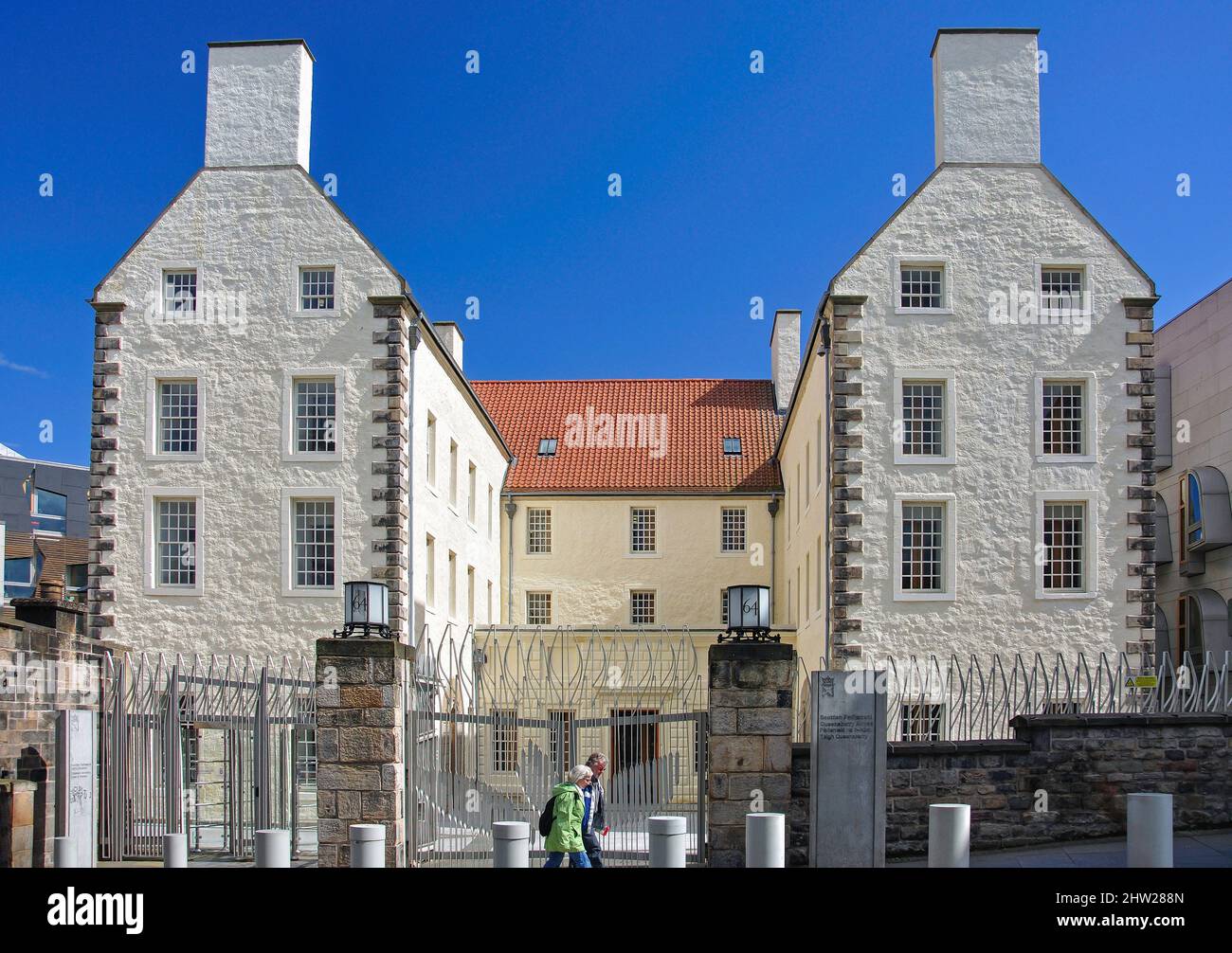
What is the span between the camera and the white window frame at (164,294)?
27469 millimetres

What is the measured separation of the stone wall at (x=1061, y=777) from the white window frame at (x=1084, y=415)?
1004 cm

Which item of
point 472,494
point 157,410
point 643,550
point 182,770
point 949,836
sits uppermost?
point 157,410

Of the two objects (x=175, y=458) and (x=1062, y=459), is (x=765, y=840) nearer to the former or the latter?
(x=1062, y=459)

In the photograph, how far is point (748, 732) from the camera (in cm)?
1532

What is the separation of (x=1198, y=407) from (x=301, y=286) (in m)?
22.4

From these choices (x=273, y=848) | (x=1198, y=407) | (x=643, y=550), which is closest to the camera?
(x=273, y=848)

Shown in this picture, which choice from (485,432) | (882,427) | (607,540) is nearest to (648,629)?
(607,540)

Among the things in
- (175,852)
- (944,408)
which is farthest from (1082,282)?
(175,852)

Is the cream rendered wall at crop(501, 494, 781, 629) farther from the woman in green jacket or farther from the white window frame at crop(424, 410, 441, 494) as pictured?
the woman in green jacket

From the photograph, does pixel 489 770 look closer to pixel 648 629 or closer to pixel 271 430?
pixel 271 430

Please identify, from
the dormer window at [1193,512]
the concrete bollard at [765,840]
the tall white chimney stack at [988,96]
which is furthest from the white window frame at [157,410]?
the dormer window at [1193,512]

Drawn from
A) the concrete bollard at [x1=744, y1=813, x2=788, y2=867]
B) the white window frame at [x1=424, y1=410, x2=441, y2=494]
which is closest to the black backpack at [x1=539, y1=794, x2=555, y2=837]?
the concrete bollard at [x1=744, y1=813, x2=788, y2=867]

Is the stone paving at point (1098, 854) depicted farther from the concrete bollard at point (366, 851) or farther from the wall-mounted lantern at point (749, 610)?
the concrete bollard at point (366, 851)
